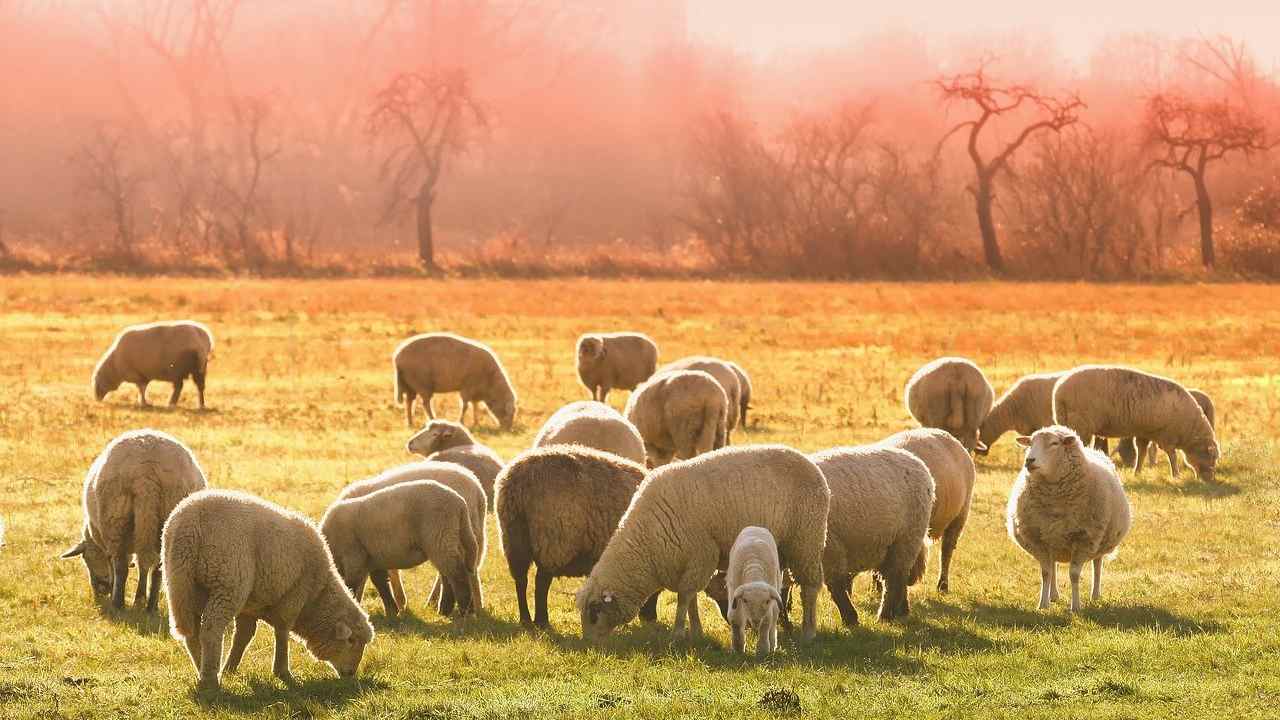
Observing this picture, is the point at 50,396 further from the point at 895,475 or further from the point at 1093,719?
the point at 1093,719

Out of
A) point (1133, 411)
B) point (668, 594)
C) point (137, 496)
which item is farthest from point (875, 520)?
point (1133, 411)

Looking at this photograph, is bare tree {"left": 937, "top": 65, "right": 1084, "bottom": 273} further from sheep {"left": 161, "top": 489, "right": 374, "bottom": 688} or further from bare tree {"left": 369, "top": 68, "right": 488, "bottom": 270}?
sheep {"left": 161, "top": 489, "right": 374, "bottom": 688}

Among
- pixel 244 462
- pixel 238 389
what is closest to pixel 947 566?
pixel 244 462

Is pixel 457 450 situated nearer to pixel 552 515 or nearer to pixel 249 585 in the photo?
pixel 552 515

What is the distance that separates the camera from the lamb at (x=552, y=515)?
481 inches

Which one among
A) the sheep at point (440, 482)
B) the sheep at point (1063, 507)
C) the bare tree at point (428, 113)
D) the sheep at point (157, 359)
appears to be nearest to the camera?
the sheep at point (1063, 507)

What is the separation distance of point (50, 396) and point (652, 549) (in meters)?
20.3

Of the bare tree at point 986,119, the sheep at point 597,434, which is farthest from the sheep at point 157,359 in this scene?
the bare tree at point 986,119

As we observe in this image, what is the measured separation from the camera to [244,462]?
2123 cm

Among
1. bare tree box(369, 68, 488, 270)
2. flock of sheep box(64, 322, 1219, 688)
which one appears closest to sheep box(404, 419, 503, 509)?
flock of sheep box(64, 322, 1219, 688)

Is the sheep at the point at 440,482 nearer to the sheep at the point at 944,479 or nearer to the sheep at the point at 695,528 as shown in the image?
the sheep at the point at 695,528

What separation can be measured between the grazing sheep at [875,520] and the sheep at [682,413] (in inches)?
230

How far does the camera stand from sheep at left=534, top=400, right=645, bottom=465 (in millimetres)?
15523

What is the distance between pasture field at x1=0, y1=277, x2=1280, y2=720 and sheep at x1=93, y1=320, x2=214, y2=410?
2.27 feet
